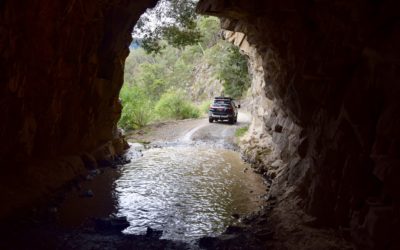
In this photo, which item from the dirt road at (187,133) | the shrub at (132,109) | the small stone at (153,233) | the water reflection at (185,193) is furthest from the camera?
the shrub at (132,109)

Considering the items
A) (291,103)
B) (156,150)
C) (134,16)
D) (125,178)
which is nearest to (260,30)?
(291,103)

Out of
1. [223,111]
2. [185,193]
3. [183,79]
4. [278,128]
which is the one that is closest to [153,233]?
[185,193]

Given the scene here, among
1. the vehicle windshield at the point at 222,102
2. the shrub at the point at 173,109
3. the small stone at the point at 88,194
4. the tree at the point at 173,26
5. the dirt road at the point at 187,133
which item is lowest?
the small stone at the point at 88,194

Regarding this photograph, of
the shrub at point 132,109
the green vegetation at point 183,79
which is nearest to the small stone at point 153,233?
the green vegetation at point 183,79

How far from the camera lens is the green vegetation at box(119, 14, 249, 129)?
1185 inches

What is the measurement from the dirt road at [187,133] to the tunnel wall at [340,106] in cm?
1217

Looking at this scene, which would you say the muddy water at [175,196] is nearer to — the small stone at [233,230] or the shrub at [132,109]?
the small stone at [233,230]

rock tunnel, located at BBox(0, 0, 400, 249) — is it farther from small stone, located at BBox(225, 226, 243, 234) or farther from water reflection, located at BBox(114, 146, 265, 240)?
water reflection, located at BBox(114, 146, 265, 240)

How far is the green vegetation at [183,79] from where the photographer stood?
3009 cm

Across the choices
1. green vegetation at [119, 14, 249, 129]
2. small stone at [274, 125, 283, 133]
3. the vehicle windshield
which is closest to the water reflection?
small stone at [274, 125, 283, 133]

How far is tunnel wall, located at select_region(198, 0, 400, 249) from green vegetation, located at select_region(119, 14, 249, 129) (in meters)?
9.53

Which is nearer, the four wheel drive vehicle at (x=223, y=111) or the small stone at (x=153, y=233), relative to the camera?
the small stone at (x=153, y=233)

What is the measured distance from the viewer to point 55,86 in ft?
44.2

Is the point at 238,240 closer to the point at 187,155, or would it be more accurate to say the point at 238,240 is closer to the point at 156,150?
the point at 187,155
